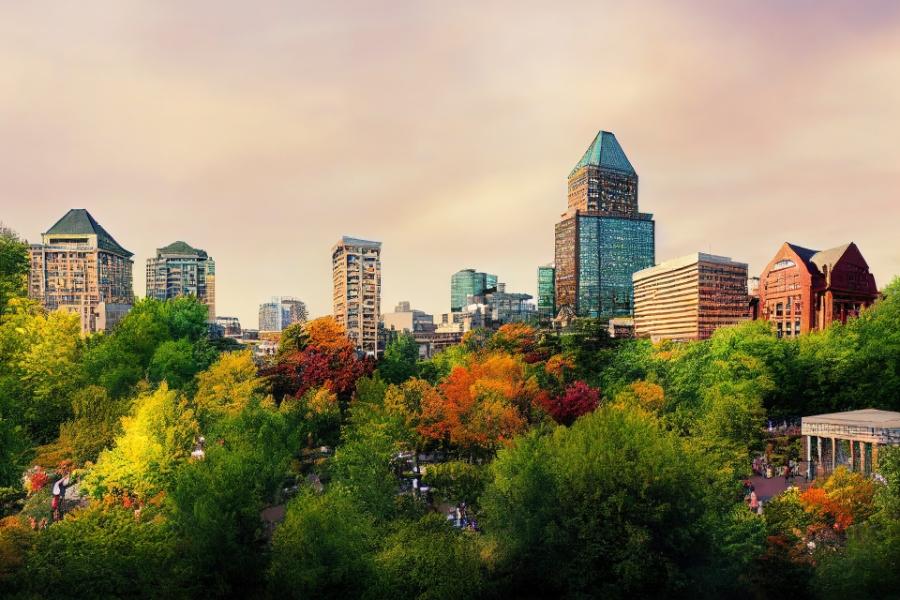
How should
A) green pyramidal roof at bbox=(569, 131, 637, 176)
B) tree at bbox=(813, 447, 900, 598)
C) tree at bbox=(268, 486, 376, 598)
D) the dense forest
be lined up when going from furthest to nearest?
green pyramidal roof at bbox=(569, 131, 637, 176) < the dense forest < tree at bbox=(813, 447, 900, 598) < tree at bbox=(268, 486, 376, 598)

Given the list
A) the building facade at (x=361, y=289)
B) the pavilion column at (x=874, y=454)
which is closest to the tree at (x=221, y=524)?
the pavilion column at (x=874, y=454)

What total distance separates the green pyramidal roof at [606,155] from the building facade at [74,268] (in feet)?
448

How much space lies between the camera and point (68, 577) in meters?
24.7

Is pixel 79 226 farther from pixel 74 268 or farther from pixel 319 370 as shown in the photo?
pixel 319 370

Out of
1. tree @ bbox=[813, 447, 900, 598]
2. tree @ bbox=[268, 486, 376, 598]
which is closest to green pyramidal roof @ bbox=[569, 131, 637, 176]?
tree @ bbox=[813, 447, 900, 598]

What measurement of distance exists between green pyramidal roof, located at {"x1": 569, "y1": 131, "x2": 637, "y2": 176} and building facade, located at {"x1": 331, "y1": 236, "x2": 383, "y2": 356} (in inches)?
3764

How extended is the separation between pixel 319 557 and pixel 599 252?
156m

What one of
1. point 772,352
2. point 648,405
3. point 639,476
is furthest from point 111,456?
point 772,352

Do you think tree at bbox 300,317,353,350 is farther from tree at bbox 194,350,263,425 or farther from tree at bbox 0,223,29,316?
tree at bbox 0,223,29,316

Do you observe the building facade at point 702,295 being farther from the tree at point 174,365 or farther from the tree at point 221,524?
the tree at point 221,524

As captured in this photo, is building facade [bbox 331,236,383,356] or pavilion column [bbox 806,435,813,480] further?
building facade [bbox 331,236,383,356]

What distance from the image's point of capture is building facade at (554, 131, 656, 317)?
169500 mm

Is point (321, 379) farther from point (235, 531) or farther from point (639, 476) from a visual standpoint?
point (639, 476)

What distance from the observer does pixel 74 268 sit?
151750 millimetres
